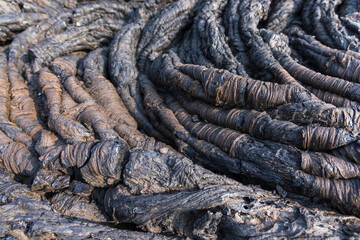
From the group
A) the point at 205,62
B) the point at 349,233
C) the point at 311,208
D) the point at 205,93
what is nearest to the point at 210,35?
the point at 205,62

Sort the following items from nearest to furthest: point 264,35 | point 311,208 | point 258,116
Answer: point 311,208 < point 258,116 < point 264,35

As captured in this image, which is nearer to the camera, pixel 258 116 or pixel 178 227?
pixel 178 227

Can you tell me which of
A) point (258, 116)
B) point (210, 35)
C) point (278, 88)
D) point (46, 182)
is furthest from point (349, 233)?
point (210, 35)

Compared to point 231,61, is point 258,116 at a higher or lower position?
lower

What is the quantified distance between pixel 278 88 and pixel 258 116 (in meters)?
0.63

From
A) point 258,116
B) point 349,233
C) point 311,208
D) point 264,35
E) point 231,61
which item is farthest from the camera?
point 264,35

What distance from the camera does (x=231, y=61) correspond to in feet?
19.3

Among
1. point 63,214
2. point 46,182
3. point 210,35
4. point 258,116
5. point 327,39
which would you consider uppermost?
point 327,39

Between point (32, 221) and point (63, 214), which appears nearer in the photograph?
point (32, 221)

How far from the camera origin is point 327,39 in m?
6.43

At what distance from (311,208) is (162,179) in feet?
7.45

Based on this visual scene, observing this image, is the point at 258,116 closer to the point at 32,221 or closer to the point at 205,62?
the point at 205,62

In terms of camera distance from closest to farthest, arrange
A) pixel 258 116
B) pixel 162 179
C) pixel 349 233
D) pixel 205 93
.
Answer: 1. pixel 349 233
2. pixel 162 179
3. pixel 258 116
4. pixel 205 93

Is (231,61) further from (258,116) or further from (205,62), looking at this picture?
(258,116)
